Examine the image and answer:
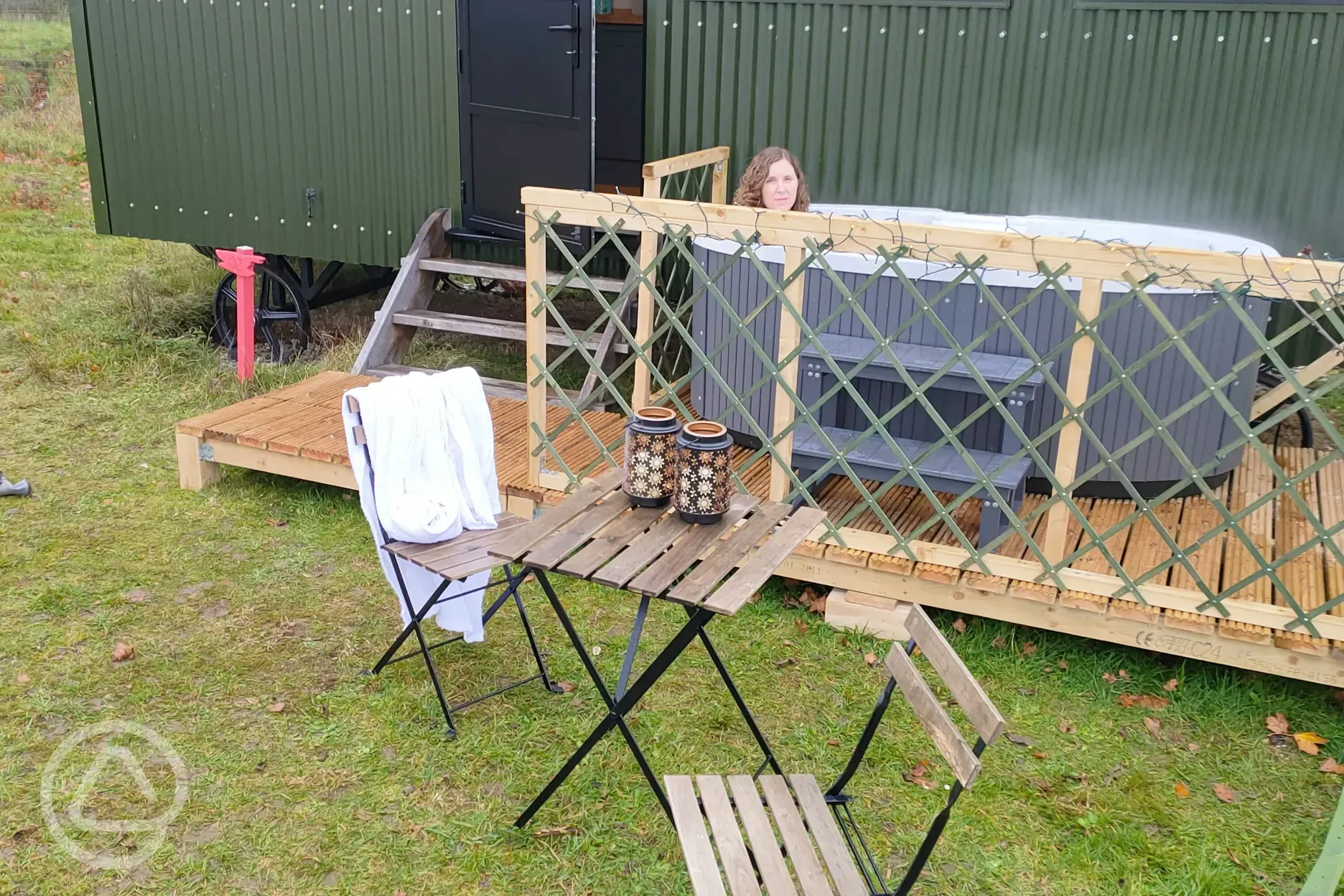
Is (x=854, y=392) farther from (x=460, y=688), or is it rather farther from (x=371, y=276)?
(x=371, y=276)

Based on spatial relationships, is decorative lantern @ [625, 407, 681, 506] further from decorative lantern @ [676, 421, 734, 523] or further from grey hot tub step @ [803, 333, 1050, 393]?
grey hot tub step @ [803, 333, 1050, 393]

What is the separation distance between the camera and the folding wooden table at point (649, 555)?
2252mm

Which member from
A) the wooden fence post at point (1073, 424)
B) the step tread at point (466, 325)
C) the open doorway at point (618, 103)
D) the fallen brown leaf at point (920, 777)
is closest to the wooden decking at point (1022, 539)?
the wooden fence post at point (1073, 424)

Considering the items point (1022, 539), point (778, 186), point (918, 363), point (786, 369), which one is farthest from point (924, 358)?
point (778, 186)

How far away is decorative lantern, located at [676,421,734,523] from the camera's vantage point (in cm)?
243

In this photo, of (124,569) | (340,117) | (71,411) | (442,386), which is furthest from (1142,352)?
(71,411)

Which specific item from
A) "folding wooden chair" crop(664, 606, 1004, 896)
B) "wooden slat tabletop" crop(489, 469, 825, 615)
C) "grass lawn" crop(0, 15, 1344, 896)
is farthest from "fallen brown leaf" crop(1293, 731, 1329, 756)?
"wooden slat tabletop" crop(489, 469, 825, 615)

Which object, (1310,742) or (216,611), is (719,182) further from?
Answer: (1310,742)

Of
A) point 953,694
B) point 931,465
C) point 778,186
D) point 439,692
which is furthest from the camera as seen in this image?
point 778,186

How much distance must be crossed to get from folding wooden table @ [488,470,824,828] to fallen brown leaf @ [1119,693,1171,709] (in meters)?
1.29

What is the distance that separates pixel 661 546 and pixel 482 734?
3.22 ft

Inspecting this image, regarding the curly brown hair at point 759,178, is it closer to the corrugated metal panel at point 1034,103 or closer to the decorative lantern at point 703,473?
the corrugated metal panel at point 1034,103

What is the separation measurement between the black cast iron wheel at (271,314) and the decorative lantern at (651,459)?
427 cm

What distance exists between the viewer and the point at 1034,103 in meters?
5.07
